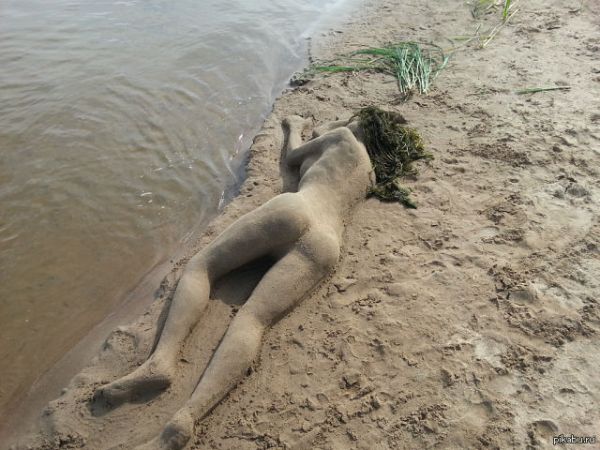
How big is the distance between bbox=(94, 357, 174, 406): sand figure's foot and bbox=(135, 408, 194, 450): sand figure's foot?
13.4 inches

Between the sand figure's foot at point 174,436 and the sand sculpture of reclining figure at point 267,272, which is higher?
the sand sculpture of reclining figure at point 267,272

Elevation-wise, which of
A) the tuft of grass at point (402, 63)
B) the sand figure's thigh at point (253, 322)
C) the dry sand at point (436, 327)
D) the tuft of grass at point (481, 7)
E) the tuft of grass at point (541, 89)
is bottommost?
the dry sand at point (436, 327)

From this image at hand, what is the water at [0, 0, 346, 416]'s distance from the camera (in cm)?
379

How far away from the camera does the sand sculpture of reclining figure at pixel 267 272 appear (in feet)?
9.59

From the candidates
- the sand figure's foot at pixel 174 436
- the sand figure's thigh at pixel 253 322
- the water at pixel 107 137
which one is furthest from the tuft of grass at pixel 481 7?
the sand figure's foot at pixel 174 436

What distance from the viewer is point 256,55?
24.4 feet

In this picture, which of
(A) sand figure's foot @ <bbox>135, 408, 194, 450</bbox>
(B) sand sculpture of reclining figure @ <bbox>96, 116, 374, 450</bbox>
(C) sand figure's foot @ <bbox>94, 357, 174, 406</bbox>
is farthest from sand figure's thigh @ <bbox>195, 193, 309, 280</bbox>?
(A) sand figure's foot @ <bbox>135, 408, 194, 450</bbox>

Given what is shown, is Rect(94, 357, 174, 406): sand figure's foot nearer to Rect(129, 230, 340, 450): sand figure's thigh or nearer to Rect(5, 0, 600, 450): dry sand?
Rect(5, 0, 600, 450): dry sand

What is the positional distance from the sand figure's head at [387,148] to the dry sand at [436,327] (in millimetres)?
231

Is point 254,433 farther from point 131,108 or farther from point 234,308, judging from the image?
point 131,108

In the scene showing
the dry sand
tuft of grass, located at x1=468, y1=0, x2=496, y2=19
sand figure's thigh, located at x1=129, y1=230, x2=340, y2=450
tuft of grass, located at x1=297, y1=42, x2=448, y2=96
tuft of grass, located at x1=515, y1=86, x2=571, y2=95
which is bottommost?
the dry sand

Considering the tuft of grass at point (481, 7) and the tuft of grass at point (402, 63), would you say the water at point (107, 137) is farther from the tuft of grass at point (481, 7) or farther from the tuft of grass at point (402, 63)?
the tuft of grass at point (481, 7)

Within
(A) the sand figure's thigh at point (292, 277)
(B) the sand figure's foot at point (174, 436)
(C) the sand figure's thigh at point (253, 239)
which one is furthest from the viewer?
(C) the sand figure's thigh at point (253, 239)

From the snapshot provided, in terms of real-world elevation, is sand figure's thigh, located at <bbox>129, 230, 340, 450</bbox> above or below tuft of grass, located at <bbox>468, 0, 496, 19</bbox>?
below
